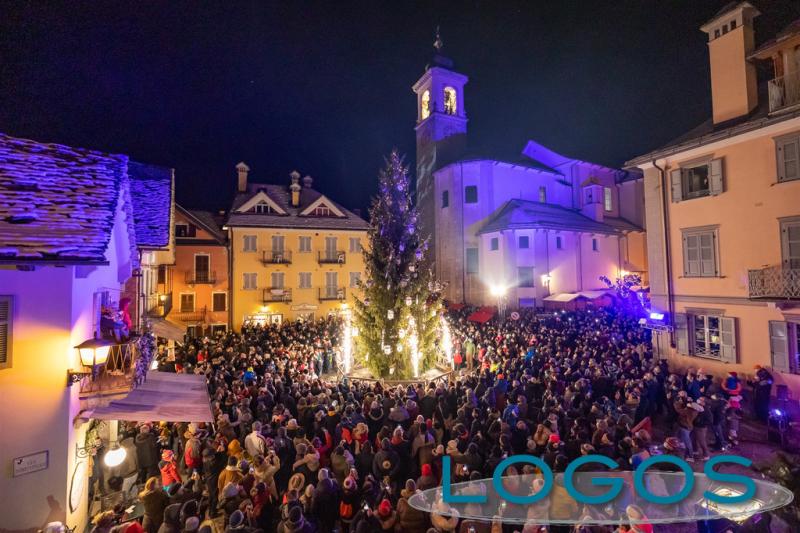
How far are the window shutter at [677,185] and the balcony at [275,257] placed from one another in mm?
26013

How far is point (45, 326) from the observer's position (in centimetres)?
632

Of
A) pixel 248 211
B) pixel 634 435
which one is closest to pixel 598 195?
pixel 248 211

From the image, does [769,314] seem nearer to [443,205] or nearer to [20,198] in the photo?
[20,198]

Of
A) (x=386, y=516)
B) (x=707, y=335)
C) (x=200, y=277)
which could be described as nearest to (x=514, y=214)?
(x=707, y=335)

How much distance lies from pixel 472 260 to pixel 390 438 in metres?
29.7

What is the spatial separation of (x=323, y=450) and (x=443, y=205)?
33.3 meters

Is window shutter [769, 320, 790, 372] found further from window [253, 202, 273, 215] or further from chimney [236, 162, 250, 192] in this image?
chimney [236, 162, 250, 192]

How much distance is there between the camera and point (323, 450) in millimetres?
8727

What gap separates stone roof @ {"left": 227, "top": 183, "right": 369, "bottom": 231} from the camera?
31.9 meters

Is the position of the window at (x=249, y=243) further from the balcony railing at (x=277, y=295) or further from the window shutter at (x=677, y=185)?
the window shutter at (x=677, y=185)

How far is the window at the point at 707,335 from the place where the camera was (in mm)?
14953

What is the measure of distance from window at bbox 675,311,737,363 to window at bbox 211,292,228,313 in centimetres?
2915

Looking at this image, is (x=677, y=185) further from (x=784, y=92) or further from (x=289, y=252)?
(x=289, y=252)

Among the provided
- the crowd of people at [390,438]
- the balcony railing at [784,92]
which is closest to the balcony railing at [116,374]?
the crowd of people at [390,438]
